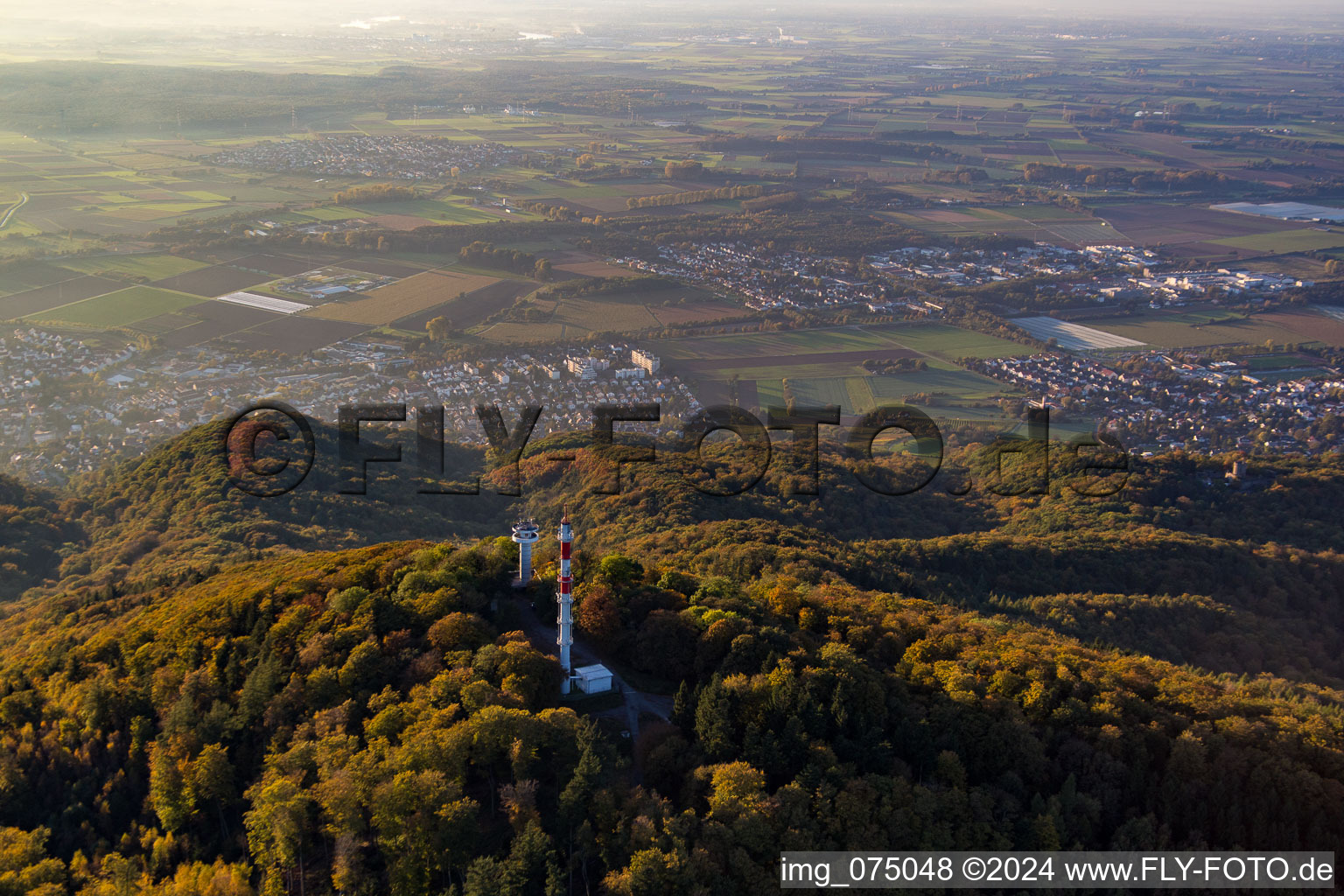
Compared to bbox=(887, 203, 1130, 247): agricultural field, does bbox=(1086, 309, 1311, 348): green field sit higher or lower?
lower

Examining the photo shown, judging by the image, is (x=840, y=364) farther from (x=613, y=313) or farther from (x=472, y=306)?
(x=472, y=306)

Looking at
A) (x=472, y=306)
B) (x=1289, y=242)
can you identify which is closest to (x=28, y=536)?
(x=472, y=306)

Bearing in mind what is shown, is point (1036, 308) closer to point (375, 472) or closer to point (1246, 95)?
point (375, 472)

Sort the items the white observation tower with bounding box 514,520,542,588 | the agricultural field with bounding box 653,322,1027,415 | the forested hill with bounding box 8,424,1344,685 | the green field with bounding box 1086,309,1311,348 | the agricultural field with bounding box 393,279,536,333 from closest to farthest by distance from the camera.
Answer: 1. the white observation tower with bounding box 514,520,542,588
2. the forested hill with bounding box 8,424,1344,685
3. the agricultural field with bounding box 653,322,1027,415
4. the agricultural field with bounding box 393,279,536,333
5. the green field with bounding box 1086,309,1311,348

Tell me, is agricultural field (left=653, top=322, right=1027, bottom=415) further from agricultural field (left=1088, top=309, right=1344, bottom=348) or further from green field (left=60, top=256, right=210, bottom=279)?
green field (left=60, top=256, right=210, bottom=279)

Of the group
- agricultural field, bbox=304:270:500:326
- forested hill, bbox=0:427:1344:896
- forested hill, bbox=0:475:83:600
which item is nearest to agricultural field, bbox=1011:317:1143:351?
forested hill, bbox=0:427:1344:896

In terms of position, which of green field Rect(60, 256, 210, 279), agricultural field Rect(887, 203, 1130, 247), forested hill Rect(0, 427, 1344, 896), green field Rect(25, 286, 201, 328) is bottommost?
forested hill Rect(0, 427, 1344, 896)

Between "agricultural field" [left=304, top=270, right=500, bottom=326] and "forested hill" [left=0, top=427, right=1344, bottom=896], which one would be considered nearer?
"forested hill" [left=0, top=427, right=1344, bottom=896]

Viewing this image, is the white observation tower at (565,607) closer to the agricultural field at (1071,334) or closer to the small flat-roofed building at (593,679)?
the small flat-roofed building at (593,679)

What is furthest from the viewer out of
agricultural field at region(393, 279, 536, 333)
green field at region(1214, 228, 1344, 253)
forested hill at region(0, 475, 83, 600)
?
green field at region(1214, 228, 1344, 253)
